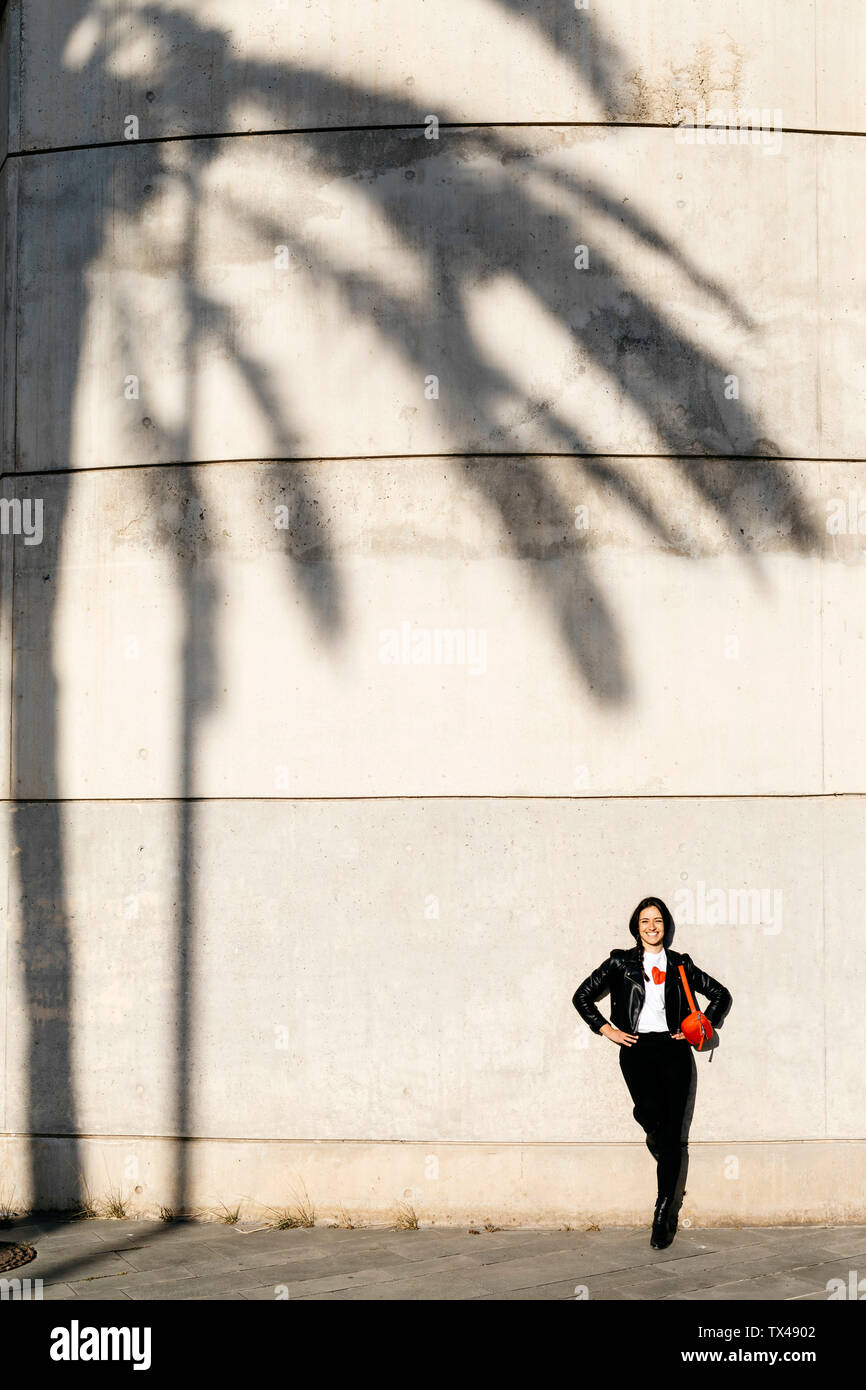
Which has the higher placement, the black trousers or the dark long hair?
the dark long hair

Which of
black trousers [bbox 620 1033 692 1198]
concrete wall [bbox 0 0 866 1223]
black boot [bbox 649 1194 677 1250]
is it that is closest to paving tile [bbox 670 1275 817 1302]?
black boot [bbox 649 1194 677 1250]

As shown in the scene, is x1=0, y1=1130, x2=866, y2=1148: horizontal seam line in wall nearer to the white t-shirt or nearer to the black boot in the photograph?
the black boot

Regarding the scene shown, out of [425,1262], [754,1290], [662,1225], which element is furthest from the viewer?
[662,1225]

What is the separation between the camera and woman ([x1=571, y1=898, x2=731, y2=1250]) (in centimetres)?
841

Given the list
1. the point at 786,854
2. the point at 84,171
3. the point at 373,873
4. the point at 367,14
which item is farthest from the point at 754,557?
the point at 84,171

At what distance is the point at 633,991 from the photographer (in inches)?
338

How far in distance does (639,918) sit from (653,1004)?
53 centimetres

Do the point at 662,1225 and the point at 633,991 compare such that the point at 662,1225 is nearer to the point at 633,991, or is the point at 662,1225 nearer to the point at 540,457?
the point at 633,991

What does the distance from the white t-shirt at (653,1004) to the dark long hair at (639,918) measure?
0.16 ft

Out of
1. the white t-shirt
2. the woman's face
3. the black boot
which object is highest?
the woman's face

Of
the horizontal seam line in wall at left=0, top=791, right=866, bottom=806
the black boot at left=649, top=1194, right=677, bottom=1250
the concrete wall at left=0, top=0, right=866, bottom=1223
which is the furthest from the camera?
the horizontal seam line in wall at left=0, top=791, right=866, bottom=806

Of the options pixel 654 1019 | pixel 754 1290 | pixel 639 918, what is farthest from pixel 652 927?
pixel 754 1290

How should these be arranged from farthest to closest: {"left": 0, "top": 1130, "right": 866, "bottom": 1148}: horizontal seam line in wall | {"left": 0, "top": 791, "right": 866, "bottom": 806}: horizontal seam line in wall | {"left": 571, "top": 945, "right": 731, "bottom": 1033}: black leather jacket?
1. {"left": 0, "top": 791, "right": 866, "bottom": 806}: horizontal seam line in wall
2. {"left": 0, "top": 1130, "right": 866, "bottom": 1148}: horizontal seam line in wall
3. {"left": 571, "top": 945, "right": 731, "bottom": 1033}: black leather jacket
